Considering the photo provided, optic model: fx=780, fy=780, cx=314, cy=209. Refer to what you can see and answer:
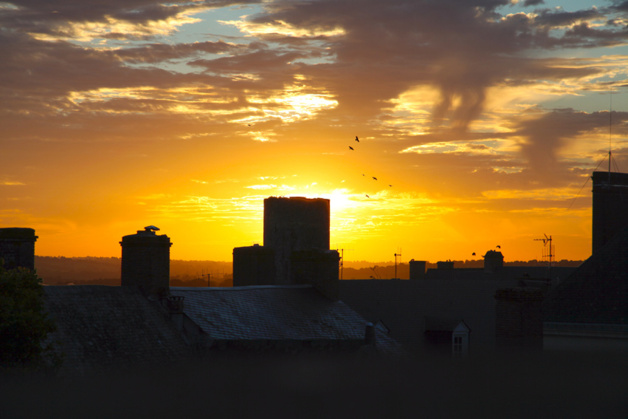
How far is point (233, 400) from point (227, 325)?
34.7ft

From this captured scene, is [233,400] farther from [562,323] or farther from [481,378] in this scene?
[562,323]

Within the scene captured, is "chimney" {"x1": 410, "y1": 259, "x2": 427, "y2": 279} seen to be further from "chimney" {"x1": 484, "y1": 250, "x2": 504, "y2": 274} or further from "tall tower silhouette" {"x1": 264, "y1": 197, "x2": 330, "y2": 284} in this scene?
"tall tower silhouette" {"x1": 264, "y1": 197, "x2": 330, "y2": 284}

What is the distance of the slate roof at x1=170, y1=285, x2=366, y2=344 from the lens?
35.8 m

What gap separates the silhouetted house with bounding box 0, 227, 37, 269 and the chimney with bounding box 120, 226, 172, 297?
4780mm

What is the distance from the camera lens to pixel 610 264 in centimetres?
3881

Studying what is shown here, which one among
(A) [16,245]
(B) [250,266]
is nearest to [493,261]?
(B) [250,266]

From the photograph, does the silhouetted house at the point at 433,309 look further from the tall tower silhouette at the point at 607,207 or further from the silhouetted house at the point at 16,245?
the silhouetted house at the point at 16,245

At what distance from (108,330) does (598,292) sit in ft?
75.5

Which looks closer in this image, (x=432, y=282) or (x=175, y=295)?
(x=175, y=295)

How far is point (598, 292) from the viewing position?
1490 inches

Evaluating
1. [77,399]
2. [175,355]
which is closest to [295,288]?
[175,355]

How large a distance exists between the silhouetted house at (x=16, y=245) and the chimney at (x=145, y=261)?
4780 millimetres

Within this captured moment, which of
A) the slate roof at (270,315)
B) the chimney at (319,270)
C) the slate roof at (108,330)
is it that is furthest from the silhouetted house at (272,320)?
the slate roof at (108,330)

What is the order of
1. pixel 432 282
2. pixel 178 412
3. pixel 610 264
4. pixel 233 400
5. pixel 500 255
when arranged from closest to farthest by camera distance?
pixel 178 412, pixel 233 400, pixel 610 264, pixel 432 282, pixel 500 255
